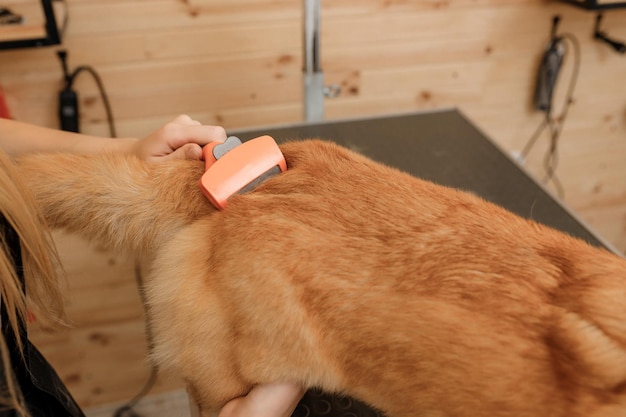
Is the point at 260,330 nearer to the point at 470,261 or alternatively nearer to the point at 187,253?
the point at 187,253

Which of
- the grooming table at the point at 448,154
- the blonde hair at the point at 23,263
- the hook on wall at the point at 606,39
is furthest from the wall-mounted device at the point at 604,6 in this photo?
the blonde hair at the point at 23,263

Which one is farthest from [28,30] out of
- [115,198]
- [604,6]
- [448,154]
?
[604,6]

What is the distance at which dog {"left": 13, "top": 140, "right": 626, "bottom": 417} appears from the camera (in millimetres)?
443

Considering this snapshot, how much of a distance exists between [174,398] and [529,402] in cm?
146

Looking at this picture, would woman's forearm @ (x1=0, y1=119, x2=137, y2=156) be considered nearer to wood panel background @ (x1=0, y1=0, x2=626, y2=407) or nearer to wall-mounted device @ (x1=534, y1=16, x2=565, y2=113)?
wood panel background @ (x1=0, y1=0, x2=626, y2=407)

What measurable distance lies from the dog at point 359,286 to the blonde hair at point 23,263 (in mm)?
37

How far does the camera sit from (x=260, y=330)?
1.72 ft

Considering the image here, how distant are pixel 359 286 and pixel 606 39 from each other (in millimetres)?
1642

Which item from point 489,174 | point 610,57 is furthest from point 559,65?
point 489,174

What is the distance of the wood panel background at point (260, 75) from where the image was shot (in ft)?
4.47

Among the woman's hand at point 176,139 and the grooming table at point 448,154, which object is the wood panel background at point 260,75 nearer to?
the grooming table at point 448,154

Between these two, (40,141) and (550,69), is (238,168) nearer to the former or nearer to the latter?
(40,141)

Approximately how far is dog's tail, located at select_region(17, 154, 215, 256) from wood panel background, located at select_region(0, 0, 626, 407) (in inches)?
33.9

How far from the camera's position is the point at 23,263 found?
2.10ft
